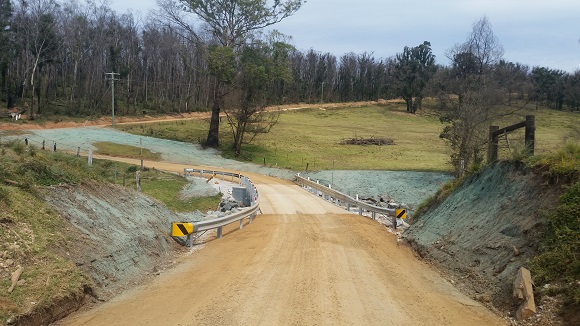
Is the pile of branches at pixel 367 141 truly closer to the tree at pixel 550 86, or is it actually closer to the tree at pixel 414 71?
the tree at pixel 414 71

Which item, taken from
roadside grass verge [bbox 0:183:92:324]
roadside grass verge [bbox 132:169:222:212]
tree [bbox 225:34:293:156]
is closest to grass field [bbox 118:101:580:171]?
tree [bbox 225:34:293:156]

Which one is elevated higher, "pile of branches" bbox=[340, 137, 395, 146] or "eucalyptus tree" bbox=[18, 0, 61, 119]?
"eucalyptus tree" bbox=[18, 0, 61, 119]

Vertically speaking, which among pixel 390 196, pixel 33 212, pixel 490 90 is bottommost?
pixel 390 196

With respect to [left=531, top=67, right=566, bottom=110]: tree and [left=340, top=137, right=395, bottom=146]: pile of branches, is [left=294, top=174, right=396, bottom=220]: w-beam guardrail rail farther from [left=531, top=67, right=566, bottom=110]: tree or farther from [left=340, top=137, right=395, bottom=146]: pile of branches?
[left=531, top=67, right=566, bottom=110]: tree

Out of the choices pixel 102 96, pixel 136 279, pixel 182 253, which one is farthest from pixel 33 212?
pixel 102 96

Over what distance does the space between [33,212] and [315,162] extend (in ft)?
135

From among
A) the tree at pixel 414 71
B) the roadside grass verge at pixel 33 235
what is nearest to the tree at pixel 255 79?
the roadside grass verge at pixel 33 235

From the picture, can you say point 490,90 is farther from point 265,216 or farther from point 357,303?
point 357,303

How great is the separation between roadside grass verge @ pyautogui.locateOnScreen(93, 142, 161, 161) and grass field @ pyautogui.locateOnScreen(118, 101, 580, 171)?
28.2ft

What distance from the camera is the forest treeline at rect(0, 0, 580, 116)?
6894cm

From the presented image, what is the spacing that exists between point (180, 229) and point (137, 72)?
312 feet

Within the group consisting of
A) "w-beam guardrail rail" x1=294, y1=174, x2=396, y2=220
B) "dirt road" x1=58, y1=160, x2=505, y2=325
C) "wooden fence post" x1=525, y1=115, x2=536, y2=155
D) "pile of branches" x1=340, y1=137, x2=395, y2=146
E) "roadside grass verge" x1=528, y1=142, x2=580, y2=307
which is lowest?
"w-beam guardrail rail" x1=294, y1=174, x2=396, y2=220

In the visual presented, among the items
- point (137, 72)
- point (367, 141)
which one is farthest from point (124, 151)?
point (137, 72)

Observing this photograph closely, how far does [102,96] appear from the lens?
263ft
